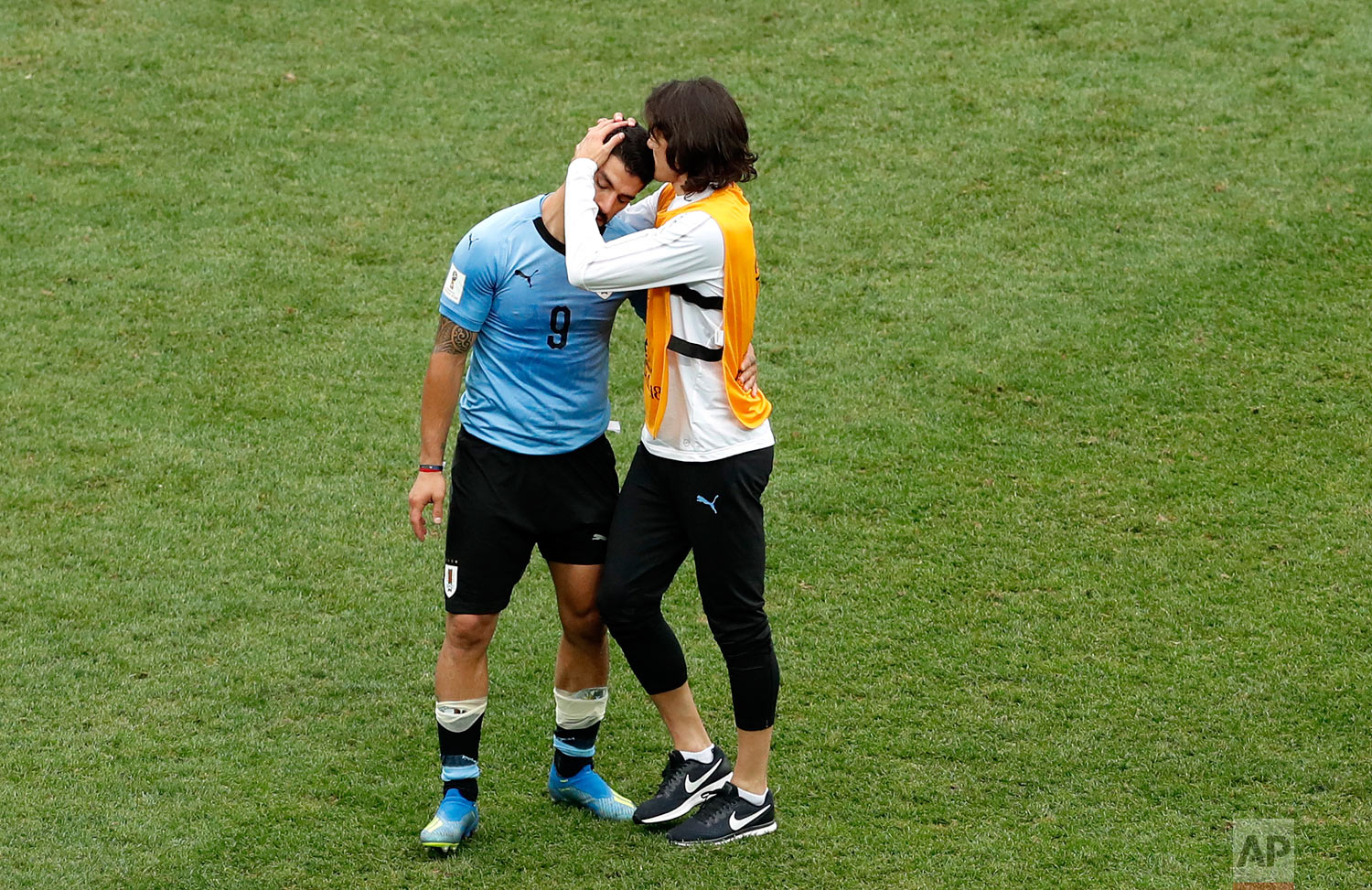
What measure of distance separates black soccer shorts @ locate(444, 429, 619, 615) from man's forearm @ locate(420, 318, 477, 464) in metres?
0.11

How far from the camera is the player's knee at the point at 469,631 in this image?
4.41m

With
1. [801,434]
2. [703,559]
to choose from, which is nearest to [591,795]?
[703,559]

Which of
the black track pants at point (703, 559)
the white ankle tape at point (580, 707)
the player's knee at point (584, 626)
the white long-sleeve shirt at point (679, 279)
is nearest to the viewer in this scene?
the white long-sleeve shirt at point (679, 279)

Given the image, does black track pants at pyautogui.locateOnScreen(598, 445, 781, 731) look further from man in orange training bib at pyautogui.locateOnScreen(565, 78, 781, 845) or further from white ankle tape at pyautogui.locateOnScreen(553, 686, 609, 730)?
white ankle tape at pyautogui.locateOnScreen(553, 686, 609, 730)

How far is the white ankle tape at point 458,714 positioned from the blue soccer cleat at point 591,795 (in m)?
0.40

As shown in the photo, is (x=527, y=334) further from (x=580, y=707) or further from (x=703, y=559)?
(x=580, y=707)

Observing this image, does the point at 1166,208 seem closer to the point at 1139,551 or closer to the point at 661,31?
the point at 1139,551

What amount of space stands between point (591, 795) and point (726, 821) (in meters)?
0.46

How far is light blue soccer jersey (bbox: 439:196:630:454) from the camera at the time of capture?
4258 mm

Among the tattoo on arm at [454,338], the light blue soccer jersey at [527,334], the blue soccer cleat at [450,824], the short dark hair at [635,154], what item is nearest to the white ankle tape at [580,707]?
the blue soccer cleat at [450,824]

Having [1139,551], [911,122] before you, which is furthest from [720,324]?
[911,122]

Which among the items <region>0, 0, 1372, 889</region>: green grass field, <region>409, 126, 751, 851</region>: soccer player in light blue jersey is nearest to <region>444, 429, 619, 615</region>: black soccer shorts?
<region>409, 126, 751, 851</region>: soccer player in light blue jersey

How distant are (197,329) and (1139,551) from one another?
4.82m

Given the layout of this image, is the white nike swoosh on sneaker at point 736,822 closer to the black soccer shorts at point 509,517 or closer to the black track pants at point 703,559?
the black track pants at point 703,559
